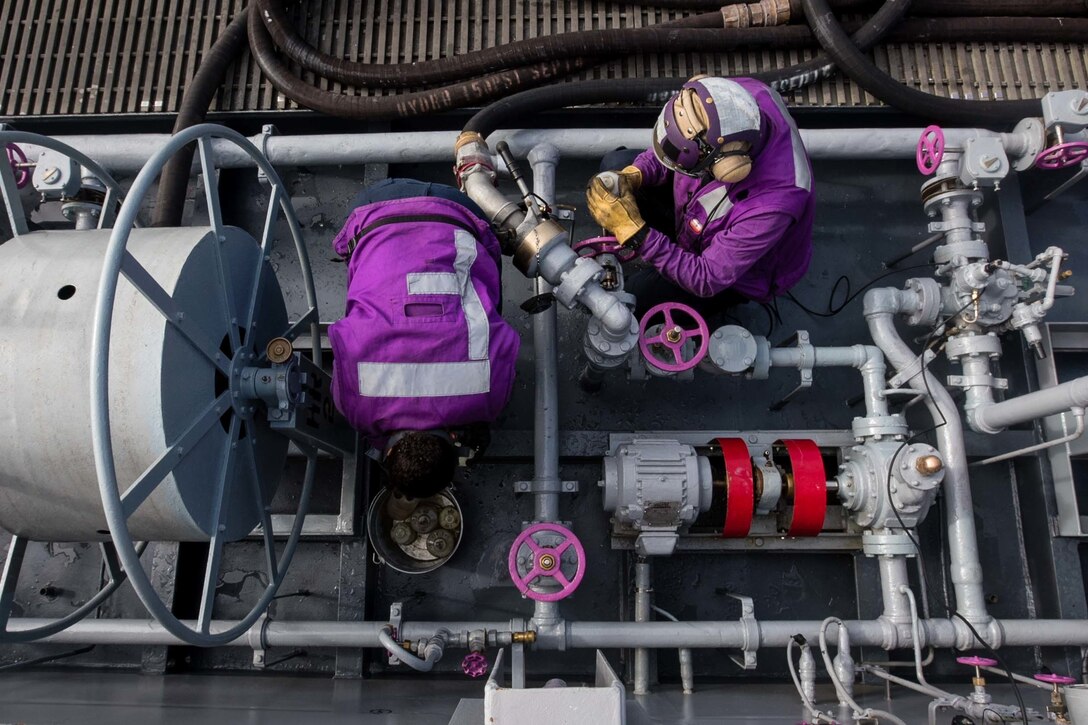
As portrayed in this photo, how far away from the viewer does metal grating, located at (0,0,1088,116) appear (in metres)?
2.13

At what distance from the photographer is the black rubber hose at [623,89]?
1883mm

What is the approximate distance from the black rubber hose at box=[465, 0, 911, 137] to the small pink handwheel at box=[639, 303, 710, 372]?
2.44 ft

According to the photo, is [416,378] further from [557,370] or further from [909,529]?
[909,529]

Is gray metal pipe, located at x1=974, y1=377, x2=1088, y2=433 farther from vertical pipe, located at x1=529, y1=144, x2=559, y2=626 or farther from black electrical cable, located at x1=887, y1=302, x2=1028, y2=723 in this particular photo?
vertical pipe, located at x1=529, y1=144, x2=559, y2=626

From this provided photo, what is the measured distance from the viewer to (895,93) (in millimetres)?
1986

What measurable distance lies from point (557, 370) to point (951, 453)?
3.54 feet

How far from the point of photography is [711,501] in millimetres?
1664

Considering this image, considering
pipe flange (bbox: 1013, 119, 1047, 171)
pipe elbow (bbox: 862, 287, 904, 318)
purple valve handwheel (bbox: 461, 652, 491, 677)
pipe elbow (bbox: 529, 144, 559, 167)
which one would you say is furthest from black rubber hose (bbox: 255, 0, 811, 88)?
purple valve handwheel (bbox: 461, 652, 491, 677)

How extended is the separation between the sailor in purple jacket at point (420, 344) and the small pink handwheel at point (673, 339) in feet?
1.23

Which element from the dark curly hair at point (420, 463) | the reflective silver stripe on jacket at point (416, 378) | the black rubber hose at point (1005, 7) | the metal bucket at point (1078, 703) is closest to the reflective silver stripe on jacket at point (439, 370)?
the reflective silver stripe on jacket at point (416, 378)

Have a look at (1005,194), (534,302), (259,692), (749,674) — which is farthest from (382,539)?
(1005,194)

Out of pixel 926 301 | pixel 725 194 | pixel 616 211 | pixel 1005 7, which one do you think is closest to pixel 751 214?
pixel 725 194

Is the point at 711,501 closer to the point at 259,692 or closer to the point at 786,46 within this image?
the point at 259,692

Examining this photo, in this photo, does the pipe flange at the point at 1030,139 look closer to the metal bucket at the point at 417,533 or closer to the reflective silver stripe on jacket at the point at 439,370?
the reflective silver stripe on jacket at the point at 439,370
